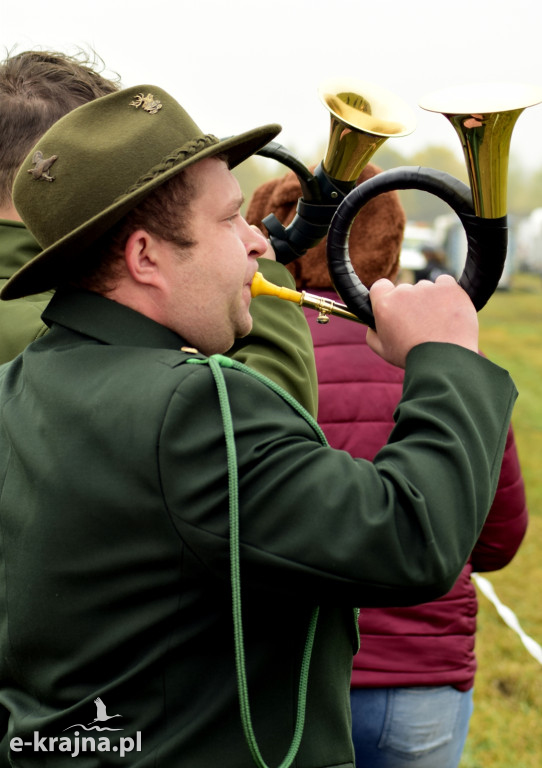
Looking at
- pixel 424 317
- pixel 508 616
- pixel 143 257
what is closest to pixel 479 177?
pixel 424 317

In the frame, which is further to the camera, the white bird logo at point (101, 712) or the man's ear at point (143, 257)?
the man's ear at point (143, 257)

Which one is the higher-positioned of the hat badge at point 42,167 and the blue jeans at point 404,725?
the hat badge at point 42,167

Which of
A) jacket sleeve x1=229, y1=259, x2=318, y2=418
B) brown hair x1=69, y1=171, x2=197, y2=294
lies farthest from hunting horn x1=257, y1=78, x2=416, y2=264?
brown hair x1=69, y1=171, x2=197, y2=294

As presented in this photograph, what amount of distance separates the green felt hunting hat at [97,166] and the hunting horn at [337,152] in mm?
614

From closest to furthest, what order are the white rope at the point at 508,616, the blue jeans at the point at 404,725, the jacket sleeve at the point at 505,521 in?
the blue jeans at the point at 404,725 → the jacket sleeve at the point at 505,521 → the white rope at the point at 508,616

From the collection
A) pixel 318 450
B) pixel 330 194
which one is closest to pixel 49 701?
pixel 318 450

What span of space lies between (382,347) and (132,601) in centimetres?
62

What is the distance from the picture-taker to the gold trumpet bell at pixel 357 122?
7.48ft

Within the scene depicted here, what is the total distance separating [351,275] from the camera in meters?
1.94

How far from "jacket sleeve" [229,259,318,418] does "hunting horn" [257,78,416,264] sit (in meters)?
0.32

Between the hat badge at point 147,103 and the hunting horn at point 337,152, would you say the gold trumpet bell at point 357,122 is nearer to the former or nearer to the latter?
the hunting horn at point 337,152

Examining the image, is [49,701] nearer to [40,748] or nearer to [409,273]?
[40,748]

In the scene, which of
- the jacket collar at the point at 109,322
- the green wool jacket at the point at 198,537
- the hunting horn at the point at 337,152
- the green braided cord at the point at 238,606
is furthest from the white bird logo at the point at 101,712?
the hunting horn at the point at 337,152

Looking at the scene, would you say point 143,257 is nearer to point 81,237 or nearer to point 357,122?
point 81,237
